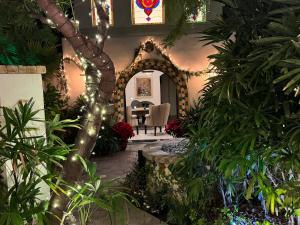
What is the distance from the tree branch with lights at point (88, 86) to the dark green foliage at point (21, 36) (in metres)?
0.33

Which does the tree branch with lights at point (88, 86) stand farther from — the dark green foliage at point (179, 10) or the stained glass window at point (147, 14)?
the stained glass window at point (147, 14)

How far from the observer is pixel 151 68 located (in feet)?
29.6

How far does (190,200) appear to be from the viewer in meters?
3.20

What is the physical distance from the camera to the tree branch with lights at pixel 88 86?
7.07 ft

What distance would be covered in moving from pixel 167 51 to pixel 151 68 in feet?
2.12

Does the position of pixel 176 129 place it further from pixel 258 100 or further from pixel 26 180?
pixel 26 180

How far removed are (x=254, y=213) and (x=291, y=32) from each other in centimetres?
172

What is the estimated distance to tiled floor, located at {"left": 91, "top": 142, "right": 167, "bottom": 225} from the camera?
11.6 ft

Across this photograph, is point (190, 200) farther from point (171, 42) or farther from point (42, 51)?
point (42, 51)

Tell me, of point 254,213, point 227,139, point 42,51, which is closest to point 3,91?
point 227,139

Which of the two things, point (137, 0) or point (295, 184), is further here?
point (137, 0)

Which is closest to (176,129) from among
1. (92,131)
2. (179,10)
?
(179,10)

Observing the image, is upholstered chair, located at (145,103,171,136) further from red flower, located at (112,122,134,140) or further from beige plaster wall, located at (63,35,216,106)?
red flower, located at (112,122,134,140)

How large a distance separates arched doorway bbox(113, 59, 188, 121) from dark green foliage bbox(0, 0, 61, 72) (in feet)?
12.2
